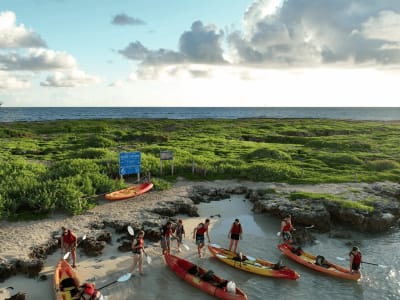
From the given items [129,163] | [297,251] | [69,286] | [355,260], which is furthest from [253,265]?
[129,163]

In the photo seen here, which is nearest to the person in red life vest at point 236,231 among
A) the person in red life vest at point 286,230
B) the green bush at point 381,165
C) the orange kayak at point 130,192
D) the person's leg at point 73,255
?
the person in red life vest at point 286,230

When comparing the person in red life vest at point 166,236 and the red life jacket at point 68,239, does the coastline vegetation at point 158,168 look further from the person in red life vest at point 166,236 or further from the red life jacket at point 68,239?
the person in red life vest at point 166,236

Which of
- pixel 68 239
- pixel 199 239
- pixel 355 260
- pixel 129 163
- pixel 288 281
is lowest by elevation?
pixel 288 281

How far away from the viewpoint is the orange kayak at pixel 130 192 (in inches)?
1041

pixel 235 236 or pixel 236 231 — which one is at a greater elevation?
pixel 236 231

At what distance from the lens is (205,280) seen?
16172 mm

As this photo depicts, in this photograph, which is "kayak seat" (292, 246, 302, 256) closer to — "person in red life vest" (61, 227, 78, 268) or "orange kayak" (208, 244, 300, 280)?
"orange kayak" (208, 244, 300, 280)

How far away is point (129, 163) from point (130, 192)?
11.0 ft

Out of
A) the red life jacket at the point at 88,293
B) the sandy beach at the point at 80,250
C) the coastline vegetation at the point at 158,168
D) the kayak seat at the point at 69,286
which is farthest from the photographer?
the coastline vegetation at the point at 158,168

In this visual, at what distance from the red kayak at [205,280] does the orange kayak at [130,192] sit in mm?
9498

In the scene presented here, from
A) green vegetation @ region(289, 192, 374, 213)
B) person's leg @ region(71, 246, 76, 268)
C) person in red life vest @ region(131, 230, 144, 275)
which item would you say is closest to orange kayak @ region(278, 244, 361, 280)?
green vegetation @ region(289, 192, 374, 213)

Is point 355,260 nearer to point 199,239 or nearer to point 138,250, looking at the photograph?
point 199,239

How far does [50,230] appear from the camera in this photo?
68.6 feet

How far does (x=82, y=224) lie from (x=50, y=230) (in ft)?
6.10
